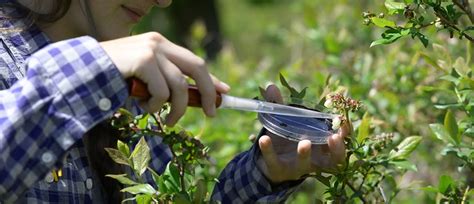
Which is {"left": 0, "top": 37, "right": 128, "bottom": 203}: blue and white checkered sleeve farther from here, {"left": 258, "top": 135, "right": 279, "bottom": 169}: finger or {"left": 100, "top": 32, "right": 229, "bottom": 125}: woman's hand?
{"left": 258, "top": 135, "right": 279, "bottom": 169}: finger

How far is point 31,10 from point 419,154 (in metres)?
1.68

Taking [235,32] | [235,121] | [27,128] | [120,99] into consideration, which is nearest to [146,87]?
[120,99]

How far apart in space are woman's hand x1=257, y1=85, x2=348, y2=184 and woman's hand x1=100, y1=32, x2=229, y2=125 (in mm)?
274

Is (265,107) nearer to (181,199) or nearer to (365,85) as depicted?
(181,199)

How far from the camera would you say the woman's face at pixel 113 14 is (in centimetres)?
175

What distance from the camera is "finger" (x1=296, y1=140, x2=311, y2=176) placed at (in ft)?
5.27

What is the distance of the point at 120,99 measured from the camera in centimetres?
136

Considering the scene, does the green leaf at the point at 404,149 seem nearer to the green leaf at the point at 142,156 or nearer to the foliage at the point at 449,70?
the foliage at the point at 449,70

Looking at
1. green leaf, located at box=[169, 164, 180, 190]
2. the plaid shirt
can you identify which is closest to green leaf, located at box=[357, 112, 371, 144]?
green leaf, located at box=[169, 164, 180, 190]

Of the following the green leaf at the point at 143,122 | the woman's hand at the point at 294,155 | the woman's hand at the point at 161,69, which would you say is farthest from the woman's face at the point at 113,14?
the woman's hand at the point at 161,69

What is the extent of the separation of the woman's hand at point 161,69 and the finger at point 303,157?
0.84 ft

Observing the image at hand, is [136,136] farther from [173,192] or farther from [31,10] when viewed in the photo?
[31,10]

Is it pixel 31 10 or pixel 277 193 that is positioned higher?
pixel 31 10

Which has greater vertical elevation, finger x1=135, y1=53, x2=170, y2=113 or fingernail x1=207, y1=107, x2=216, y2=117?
finger x1=135, y1=53, x2=170, y2=113
